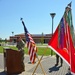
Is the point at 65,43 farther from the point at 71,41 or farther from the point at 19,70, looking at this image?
the point at 19,70

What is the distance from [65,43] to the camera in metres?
7.56

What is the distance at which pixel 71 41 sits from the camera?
7.30m

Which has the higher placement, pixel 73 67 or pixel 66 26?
pixel 66 26

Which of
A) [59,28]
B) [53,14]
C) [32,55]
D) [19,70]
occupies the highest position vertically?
[53,14]

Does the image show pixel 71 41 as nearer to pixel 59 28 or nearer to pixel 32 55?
pixel 59 28

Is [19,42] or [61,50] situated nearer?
[61,50]

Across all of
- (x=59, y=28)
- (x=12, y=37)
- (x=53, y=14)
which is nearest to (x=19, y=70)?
(x=59, y=28)

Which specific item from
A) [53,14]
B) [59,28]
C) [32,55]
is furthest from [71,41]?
[53,14]

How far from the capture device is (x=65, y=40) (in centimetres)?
757

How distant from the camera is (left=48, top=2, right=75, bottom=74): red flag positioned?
715 centimetres

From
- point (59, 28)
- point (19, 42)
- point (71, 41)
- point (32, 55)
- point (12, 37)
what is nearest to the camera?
point (71, 41)

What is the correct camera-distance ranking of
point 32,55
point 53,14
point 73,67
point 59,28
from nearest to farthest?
1. point 73,67
2. point 59,28
3. point 32,55
4. point 53,14

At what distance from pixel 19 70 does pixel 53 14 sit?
14710mm

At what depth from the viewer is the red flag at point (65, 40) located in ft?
23.5
